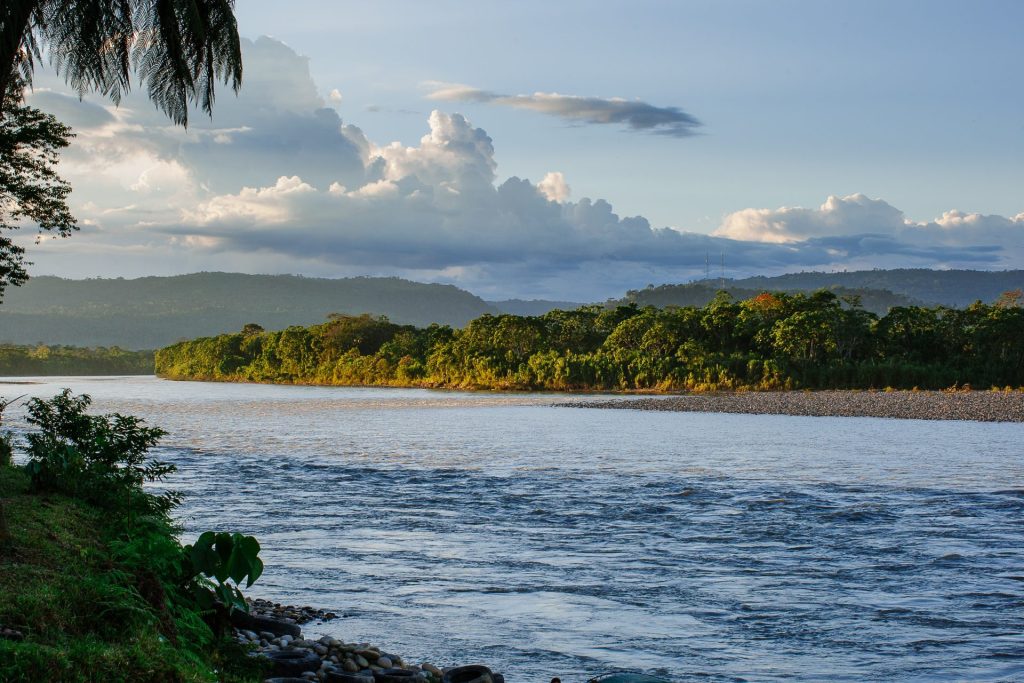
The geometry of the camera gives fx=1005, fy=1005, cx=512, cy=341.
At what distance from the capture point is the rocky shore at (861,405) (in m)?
59.2

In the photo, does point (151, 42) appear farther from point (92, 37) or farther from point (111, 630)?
point (111, 630)

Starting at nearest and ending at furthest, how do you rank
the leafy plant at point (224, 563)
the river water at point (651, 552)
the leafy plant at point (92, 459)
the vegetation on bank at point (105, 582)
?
1. the vegetation on bank at point (105, 582)
2. the leafy plant at point (224, 563)
3. the river water at point (651, 552)
4. the leafy plant at point (92, 459)

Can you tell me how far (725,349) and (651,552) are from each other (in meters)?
93.0

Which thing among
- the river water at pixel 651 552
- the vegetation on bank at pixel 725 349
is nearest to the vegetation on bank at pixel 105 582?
the river water at pixel 651 552

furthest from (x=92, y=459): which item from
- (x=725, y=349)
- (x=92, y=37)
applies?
(x=725, y=349)

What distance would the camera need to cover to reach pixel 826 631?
11867mm

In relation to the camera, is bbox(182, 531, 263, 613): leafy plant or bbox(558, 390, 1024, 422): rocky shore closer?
bbox(182, 531, 263, 613): leafy plant

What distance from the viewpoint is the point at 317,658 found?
29.9ft

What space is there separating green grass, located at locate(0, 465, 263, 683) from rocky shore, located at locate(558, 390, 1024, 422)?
177 ft

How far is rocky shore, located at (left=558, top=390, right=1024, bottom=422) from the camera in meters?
59.2

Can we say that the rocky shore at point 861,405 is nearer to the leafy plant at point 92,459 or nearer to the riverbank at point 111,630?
the leafy plant at point 92,459

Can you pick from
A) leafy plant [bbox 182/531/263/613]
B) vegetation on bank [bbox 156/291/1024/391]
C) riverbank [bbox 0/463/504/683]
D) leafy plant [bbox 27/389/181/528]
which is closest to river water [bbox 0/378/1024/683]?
riverbank [bbox 0/463/504/683]

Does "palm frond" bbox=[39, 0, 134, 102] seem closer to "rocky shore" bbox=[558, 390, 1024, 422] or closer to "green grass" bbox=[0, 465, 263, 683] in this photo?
"green grass" bbox=[0, 465, 263, 683]

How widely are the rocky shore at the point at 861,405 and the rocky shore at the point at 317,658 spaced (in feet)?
173
